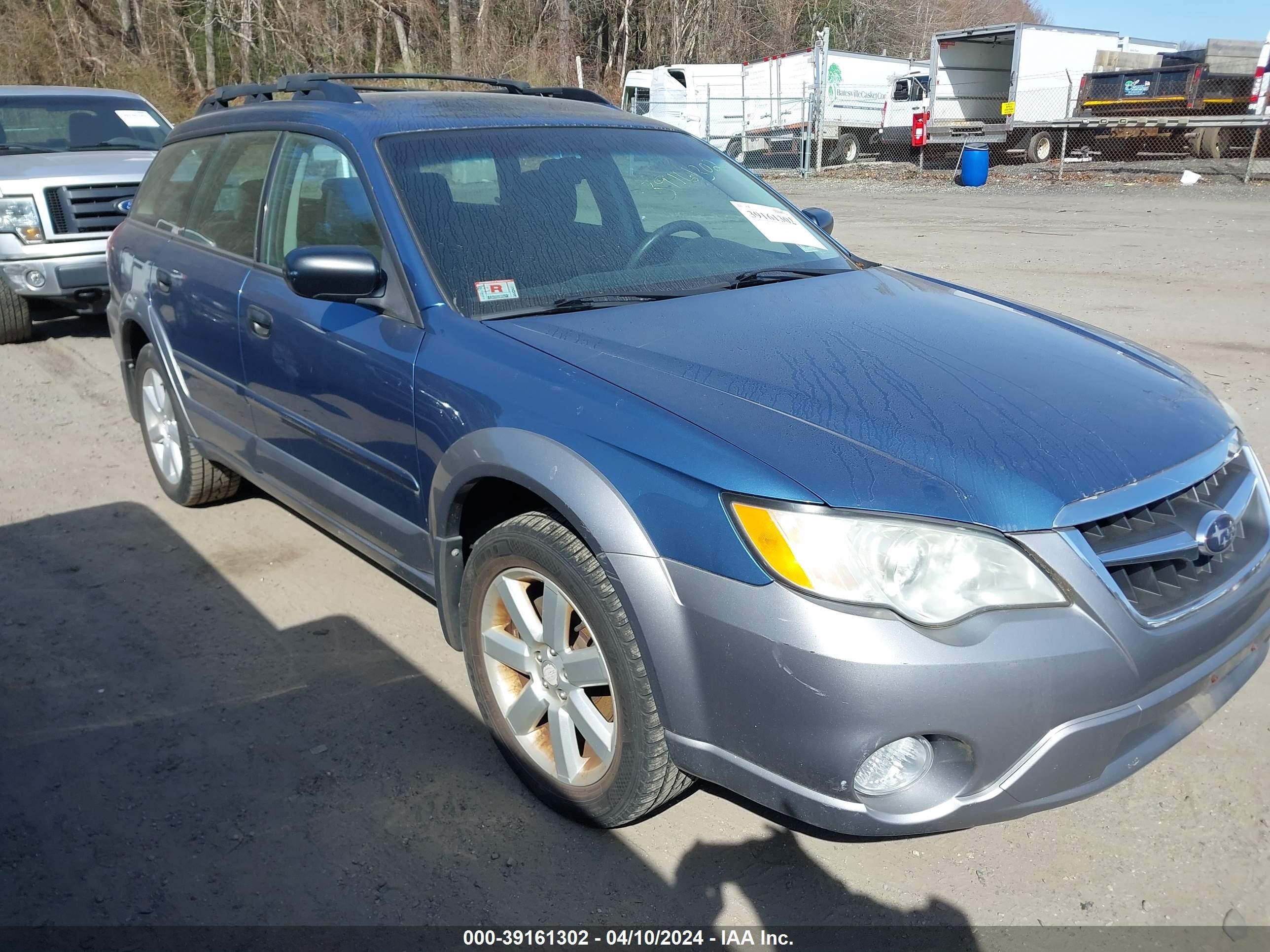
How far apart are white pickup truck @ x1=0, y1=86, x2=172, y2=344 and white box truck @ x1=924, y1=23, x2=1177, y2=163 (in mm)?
20239

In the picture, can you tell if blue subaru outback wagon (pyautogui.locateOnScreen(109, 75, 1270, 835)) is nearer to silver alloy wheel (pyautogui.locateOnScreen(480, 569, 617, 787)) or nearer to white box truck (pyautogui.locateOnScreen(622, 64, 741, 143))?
silver alloy wheel (pyautogui.locateOnScreen(480, 569, 617, 787))

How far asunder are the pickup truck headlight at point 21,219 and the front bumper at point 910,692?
24.3 feet

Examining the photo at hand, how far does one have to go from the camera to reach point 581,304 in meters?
2.97

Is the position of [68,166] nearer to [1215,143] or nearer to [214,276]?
[214,276]

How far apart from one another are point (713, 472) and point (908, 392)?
0.61 meters

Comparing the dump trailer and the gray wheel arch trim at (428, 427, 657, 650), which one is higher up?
the dump trailer

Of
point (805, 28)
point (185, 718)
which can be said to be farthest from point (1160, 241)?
point (805, 28)

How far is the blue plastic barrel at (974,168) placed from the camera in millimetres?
20531

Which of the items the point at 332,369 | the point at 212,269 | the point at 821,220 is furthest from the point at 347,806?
the point at 821,220

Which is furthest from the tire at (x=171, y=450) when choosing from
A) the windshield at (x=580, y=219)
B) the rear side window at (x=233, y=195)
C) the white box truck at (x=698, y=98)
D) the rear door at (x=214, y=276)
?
the white box truck at (x=698, y=98)

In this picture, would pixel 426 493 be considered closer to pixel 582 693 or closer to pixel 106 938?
pixel 582 693

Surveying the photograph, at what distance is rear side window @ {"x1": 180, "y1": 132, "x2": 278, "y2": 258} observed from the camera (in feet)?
12.4

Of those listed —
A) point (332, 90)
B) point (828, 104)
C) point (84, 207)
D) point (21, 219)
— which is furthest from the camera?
point (828, 104)

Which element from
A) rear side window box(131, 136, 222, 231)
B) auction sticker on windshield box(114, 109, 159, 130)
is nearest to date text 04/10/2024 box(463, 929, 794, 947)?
rear side window box(131, 136, 222, 231)
